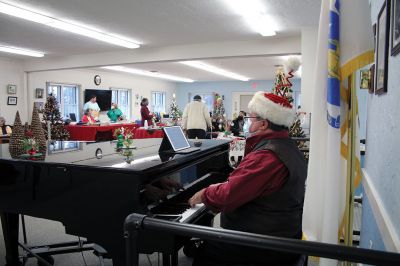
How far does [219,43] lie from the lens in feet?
24.5

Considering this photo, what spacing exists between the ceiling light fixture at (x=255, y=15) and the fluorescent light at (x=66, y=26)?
2.86 meters

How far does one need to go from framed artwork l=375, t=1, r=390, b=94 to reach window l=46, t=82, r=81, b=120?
36.2ft

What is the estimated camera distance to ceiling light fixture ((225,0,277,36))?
4742mm

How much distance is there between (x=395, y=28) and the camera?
1.33 metres

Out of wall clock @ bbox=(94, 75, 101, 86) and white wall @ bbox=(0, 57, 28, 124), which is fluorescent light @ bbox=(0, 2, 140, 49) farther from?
wall clock @ bbox=(94, 75, 101, 86)

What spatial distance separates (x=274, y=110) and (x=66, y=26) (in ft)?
17.6

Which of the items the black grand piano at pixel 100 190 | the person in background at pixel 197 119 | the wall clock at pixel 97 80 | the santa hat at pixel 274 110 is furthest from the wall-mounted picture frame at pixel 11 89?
the santa hat at pixel 274 110

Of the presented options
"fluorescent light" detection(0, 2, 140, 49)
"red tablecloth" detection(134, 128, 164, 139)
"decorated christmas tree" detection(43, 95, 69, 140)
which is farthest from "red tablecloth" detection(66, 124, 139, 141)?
"fluorescent light" detection(0, 2, 140, 49)

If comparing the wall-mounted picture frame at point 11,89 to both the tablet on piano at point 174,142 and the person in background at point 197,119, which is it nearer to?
the person in background at point 197,119

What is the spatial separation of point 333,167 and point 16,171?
1.92m

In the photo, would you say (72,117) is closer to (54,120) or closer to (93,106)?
(93,106)

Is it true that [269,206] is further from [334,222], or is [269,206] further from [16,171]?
[16,171]

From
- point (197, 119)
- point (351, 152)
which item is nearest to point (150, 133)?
point (197, 119)

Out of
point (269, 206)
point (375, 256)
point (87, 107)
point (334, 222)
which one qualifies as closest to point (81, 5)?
point (269, 206)
